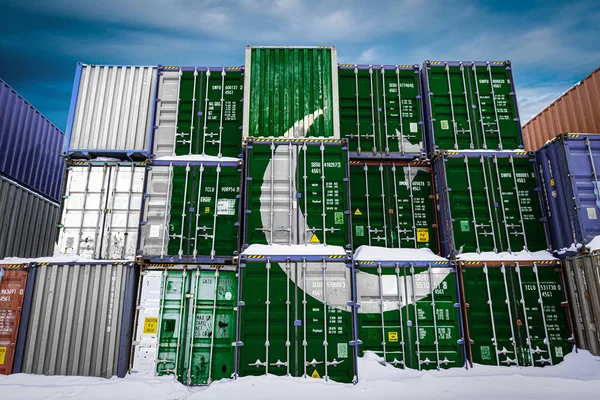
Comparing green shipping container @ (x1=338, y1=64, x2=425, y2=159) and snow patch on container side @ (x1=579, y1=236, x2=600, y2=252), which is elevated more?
green shipping container @ (x1=338, y1=64, x2=425, y2=159)

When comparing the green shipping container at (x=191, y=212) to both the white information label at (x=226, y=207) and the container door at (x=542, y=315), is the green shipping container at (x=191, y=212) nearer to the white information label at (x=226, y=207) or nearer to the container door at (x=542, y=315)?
the white information label at (x=226, y=207)

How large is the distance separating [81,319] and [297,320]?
535 cm

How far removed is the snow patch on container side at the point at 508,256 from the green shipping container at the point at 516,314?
0.16m

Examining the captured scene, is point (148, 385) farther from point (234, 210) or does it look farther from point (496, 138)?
point (496, 138)

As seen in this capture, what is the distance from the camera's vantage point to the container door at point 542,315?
9562 mm

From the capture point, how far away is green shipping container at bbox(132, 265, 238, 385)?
31.1 feet

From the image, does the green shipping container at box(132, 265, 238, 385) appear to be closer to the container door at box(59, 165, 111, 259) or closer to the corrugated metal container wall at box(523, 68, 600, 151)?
the container door at box(59, 165, 111, 259)

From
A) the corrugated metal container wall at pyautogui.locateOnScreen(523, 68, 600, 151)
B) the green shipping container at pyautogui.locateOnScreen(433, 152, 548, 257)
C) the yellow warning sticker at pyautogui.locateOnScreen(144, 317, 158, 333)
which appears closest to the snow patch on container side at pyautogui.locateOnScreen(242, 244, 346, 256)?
the yellow warning sticker at pyautogui.locateOnScreen(144, 317, 158, 333)

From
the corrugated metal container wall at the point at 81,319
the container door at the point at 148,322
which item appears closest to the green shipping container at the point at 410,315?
the container door at the point at 148,322

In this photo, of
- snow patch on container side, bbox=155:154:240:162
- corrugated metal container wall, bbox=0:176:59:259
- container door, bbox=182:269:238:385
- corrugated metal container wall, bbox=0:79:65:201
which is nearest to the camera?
container door, bbox=182:269:238:385

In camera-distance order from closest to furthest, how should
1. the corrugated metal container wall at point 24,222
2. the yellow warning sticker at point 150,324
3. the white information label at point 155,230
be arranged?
the yellow warning sticker at point 150,324 → the white information label at point 155,230 → the corrugated metal container wall at point 24,222

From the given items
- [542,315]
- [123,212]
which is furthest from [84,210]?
[542,315]

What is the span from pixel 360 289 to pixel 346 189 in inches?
105

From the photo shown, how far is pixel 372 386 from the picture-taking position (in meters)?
8.64
